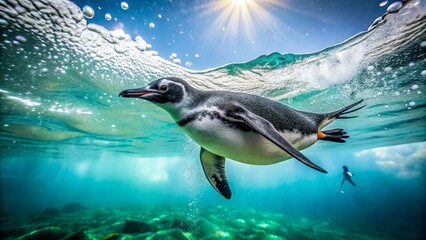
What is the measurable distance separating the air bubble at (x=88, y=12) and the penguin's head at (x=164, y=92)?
4.03 m

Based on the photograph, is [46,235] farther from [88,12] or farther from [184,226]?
[88,12]

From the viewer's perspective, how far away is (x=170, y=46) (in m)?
5.82

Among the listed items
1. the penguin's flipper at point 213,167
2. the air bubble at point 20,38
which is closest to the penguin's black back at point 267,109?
the penguin's flipper at point 213,167

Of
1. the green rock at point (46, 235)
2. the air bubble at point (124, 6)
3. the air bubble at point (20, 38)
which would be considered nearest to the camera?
the air bubble at point (124, 6)

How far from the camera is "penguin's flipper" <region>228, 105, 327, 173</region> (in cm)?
125

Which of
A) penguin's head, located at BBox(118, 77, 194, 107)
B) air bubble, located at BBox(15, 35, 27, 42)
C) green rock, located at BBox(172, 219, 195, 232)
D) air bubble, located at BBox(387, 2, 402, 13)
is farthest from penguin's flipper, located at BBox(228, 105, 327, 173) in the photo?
green rock, located at BBox(172, 219, 195, 232)

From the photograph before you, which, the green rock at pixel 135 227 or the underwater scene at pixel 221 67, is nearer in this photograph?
the underwater scene at pixel 221 67

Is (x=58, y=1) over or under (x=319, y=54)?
under

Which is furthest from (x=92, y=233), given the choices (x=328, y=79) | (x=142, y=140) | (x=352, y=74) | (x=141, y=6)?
(x=352, y=74)

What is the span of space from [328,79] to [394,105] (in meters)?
6.09

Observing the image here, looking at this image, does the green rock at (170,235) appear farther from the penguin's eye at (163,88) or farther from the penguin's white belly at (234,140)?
the penguin's eye at (163,88)

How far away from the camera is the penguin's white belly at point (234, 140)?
6.08 ft

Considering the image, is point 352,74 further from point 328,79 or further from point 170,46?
point 170,46

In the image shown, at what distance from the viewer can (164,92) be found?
2.06 m
